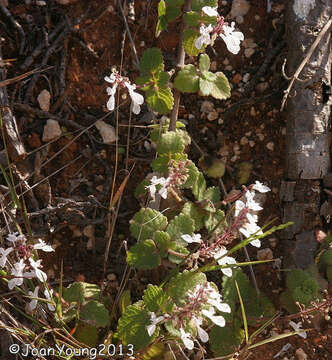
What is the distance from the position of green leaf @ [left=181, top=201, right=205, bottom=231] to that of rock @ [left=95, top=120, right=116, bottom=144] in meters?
0.49

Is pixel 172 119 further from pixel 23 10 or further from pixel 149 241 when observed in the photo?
pixel 23 10

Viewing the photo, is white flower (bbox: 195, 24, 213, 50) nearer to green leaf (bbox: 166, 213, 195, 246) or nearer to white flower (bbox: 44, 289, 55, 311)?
green leaf (bbox: 166, 213, 195, 246)

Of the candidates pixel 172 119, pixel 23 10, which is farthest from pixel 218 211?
pixel 23 10

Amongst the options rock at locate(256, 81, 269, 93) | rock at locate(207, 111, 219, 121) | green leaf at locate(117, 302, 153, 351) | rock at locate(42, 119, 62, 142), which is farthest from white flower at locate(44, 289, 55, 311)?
rock at locate(256, 81, 269, 93)

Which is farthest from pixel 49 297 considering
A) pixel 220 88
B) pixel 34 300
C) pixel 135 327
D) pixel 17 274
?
pixel 220 88

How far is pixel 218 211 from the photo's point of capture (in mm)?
1966

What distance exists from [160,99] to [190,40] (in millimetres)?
255

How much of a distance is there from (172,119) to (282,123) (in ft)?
1.93

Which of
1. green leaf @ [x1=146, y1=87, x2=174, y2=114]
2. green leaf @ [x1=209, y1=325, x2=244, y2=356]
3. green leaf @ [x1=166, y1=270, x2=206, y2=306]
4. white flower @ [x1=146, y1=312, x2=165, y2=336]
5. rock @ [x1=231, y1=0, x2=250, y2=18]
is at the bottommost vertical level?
green leaf @ [x1=209, y1=325, x2=244, y2=356]

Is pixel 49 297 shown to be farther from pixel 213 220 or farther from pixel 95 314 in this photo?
pixel 213 220

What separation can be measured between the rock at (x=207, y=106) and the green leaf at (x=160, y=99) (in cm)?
41

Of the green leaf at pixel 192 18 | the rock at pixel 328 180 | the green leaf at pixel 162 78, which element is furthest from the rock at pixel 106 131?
the rock at pixel 328 180

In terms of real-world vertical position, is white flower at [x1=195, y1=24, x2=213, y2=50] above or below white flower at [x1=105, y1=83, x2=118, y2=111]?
above

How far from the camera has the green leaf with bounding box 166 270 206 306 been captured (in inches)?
64.5
